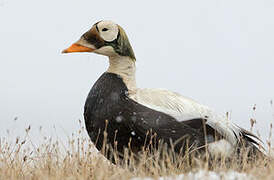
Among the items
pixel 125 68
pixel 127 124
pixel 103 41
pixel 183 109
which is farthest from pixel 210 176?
pixel 103 41

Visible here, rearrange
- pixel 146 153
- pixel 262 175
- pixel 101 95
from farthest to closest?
1. pixel 101 95
2. pixel 146 153
3. pixel 262 175

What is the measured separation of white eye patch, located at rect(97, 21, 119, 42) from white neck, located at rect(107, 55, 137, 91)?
0.24m

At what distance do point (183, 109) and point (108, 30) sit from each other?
Answer: 128 centimetres

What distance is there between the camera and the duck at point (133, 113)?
18.5 feet

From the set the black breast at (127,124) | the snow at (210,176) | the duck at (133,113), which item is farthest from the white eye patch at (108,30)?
the snow at (210,176)

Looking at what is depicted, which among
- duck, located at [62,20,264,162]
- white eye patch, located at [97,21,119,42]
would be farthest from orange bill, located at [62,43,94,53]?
white eye patch, located at [97,21,119,42]

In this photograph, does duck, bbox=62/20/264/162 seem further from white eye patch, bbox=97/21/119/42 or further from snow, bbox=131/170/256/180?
snow, bbox=131/170/256/180

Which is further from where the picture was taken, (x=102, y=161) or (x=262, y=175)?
(x=102, y=161)

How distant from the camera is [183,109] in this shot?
5.89 meters

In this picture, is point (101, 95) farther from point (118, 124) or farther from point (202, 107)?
point (202, 107)

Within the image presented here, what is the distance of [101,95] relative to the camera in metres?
5.91

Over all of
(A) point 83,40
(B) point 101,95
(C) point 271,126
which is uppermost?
(A) point 83,40

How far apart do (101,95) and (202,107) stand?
123cm

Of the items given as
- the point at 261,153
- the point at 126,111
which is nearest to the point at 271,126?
the point at 261,153
